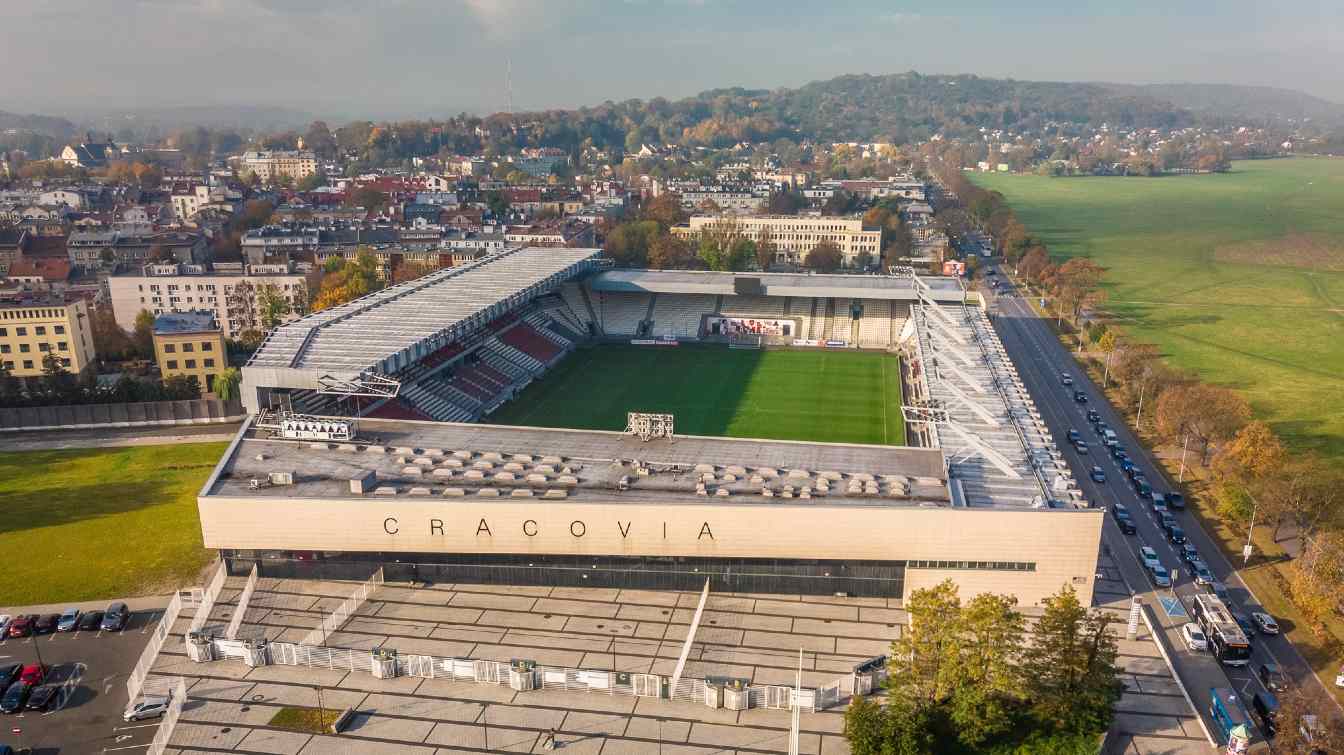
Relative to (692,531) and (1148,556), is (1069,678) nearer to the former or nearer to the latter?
(692,531)

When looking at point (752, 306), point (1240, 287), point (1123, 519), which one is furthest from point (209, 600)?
point (1240, 287)

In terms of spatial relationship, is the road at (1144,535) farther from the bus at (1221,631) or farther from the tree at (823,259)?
the tree at (823,259)

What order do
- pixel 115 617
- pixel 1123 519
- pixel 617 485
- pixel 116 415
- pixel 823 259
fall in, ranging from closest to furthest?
pixel 115 617 < pixel 617 485 < pixel 1123 519 < pixel 116 415 < pixel 823 259

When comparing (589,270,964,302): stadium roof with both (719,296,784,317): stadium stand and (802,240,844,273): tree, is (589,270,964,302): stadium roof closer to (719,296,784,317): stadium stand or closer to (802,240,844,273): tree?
(719,296,784,317): stadium stand

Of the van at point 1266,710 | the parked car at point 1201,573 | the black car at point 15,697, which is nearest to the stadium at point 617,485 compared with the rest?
the van at point 1266,710

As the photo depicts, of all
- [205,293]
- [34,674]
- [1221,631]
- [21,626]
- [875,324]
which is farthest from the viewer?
[205,293]

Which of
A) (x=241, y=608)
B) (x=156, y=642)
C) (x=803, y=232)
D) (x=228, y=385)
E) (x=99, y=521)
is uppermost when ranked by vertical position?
(x=803, y=232)
